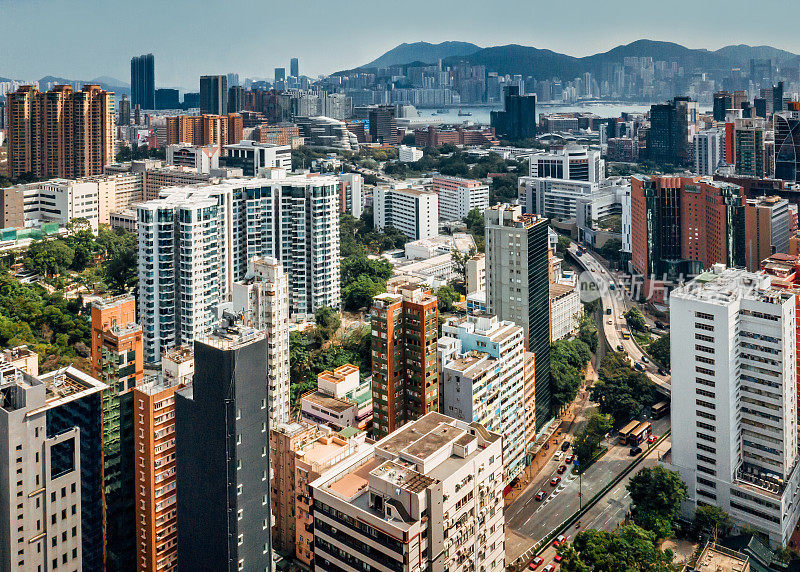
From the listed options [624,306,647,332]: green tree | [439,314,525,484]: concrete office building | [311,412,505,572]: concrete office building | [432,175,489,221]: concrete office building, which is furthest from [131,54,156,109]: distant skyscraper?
[311,412,505,572]: concrete office building

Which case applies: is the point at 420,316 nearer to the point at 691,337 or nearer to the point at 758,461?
the point at 691,337

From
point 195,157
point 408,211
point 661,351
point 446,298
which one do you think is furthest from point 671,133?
point 446,298

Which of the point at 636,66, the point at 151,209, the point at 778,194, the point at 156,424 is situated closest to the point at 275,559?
the point at 156,424

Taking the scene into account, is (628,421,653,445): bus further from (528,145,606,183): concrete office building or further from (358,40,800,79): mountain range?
(358,40,800,79): mountain range

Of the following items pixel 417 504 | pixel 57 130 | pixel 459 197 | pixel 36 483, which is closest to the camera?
pixel 417 504

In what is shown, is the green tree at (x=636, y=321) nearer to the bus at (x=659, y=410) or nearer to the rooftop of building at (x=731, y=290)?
the bus at (x=659, y=410)

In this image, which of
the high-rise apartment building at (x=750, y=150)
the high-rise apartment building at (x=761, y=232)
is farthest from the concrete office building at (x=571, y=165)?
the high-rise apartment building at (x=761, y=232)

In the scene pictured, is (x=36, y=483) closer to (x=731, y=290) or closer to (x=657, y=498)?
(x=657, y=498)
